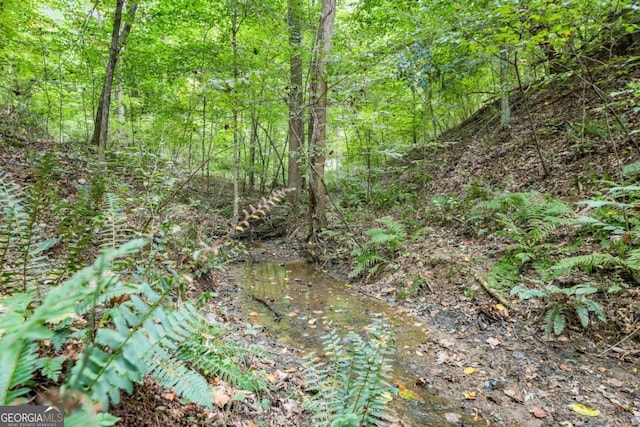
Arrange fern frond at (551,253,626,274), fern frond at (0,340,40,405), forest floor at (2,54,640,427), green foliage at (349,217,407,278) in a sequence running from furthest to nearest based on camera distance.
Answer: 1. green foliage at (349,217,407,278)
2. fern frond at (551,253,626,274)
3. forest floor at (2,54,640,427)
4. fern frond at (0,340,40,405)

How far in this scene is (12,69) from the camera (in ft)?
25.5

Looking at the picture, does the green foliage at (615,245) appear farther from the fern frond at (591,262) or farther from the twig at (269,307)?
the twig at (269,307)

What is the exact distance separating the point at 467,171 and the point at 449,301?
14.6ft

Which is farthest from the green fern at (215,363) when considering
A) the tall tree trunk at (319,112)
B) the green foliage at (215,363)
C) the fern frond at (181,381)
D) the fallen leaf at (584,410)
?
the tall tree trunk at (319,112)

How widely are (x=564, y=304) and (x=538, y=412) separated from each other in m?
1.47

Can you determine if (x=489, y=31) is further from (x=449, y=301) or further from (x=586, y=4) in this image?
(x=449, y=301)

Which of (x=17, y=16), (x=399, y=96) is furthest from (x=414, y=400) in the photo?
(x=17, y=16)

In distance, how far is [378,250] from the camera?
6.52 m

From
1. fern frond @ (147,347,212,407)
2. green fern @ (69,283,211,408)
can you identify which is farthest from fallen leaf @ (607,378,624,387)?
green fern @ (69,283,211,408)

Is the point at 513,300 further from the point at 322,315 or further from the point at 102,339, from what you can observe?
the point at 102,339

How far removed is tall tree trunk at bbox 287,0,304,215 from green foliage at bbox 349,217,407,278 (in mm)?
2064

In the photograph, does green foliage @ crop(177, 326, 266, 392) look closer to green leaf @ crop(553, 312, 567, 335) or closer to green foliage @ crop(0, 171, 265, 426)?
green foliage @ crop(0, 171, 265, 426)

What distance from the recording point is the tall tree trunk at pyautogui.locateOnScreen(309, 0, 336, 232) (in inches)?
264

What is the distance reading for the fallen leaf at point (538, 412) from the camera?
2.56 metres
